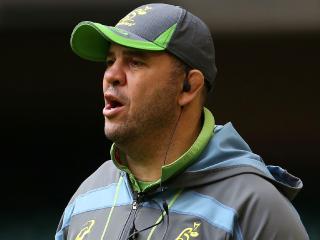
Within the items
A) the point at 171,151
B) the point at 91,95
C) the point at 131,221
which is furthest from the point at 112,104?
the point at 91,95

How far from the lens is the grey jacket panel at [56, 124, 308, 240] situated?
259 cm

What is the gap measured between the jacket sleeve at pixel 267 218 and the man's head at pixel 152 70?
1.20 ft

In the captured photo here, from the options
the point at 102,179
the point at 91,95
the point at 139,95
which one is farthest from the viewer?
the point at 91,95

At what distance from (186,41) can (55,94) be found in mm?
4842

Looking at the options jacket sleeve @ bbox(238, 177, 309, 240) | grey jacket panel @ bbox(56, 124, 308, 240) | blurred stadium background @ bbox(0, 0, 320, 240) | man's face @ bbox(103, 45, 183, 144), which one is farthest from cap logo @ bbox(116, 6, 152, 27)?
blurred stadium background @ bbox(0, 0, 320, 240)

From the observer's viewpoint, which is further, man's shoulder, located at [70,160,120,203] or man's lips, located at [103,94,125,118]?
man's shoulder, located at [70,160,120,203]

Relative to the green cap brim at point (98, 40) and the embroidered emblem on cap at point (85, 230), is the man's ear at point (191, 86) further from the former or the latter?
the embroidered emblem on cap at point (85, 230)

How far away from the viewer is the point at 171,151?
110 inches

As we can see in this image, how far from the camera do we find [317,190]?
772cm

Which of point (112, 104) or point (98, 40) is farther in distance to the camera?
point (98, 40)

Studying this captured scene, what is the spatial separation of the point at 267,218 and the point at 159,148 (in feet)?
1.38

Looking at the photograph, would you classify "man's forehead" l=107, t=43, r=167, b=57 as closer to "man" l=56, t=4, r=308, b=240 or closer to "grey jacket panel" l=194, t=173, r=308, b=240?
"man" l=56, t=4, r=308, b=240

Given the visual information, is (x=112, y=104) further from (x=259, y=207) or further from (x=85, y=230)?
(x=259, y=207)

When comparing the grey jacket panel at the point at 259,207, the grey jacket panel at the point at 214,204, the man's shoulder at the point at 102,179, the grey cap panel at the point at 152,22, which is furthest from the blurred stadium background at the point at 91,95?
the grey jacket panel at the point at 259,207
